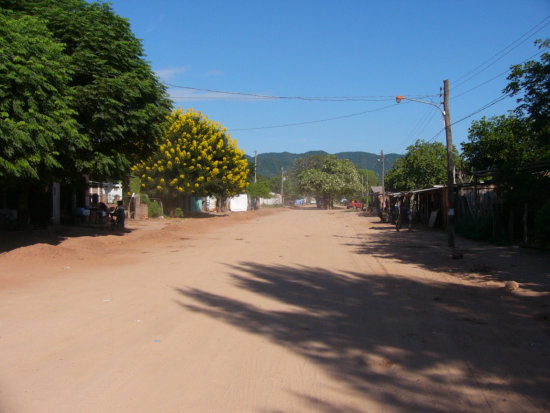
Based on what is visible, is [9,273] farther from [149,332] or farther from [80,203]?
[80,203]

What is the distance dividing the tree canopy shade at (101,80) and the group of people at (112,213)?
568cm

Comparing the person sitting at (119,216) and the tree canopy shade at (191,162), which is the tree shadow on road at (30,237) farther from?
the tree canopy shade at (191,162)

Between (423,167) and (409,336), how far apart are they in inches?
1590

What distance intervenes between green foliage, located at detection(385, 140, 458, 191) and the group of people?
2878cm

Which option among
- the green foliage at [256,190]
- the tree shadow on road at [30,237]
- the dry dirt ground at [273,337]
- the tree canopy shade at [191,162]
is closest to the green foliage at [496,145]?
the dry dirt ground at [273,337]

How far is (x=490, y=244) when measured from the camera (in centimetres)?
1778

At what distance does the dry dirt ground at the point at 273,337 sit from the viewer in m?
4.40

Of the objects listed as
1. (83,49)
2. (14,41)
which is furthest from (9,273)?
(83,49)

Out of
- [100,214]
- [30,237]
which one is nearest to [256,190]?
[100,214]

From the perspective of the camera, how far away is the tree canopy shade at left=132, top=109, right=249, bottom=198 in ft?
119

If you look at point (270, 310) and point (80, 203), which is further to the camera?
point (80, 203)

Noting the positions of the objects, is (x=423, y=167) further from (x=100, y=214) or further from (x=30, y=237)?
(x=30, y=237)

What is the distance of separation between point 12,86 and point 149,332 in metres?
8.09

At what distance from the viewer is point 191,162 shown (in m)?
36.9
